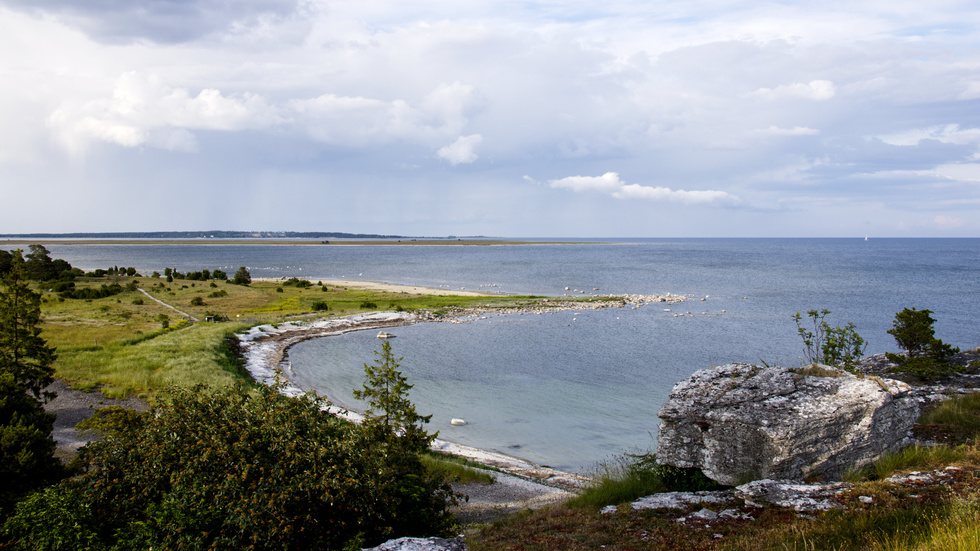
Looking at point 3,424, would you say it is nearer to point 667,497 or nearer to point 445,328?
point 667,497

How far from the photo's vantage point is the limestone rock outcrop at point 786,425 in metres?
10.6

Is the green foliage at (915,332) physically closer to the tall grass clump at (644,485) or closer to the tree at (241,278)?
the tall grass clump at (644,485)

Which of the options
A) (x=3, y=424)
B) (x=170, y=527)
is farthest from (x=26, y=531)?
(x=3, y=424)

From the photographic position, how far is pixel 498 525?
11.1 metres

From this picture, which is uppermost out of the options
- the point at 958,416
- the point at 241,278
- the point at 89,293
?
the point at 958,416

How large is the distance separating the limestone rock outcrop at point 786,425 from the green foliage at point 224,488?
6.30 meters

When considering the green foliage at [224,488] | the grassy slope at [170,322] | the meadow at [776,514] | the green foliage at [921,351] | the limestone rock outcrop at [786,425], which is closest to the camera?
the meadow at [776,514]

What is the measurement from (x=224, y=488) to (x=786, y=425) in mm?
10315

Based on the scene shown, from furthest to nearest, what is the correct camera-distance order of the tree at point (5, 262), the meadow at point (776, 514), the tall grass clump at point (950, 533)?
the tree at point (5, 262) < the meadow at point (776, 514) < the tall grass clump at point (950, 533)

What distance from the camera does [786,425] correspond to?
1078cm

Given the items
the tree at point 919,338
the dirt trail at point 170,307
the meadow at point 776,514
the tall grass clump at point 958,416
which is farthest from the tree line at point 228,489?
the dirt trail at point 170,307

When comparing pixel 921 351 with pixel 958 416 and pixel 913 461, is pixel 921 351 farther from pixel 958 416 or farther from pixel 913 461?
pixel 913 461

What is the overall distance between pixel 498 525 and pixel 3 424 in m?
12.1

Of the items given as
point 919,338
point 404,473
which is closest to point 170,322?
point 404,473
